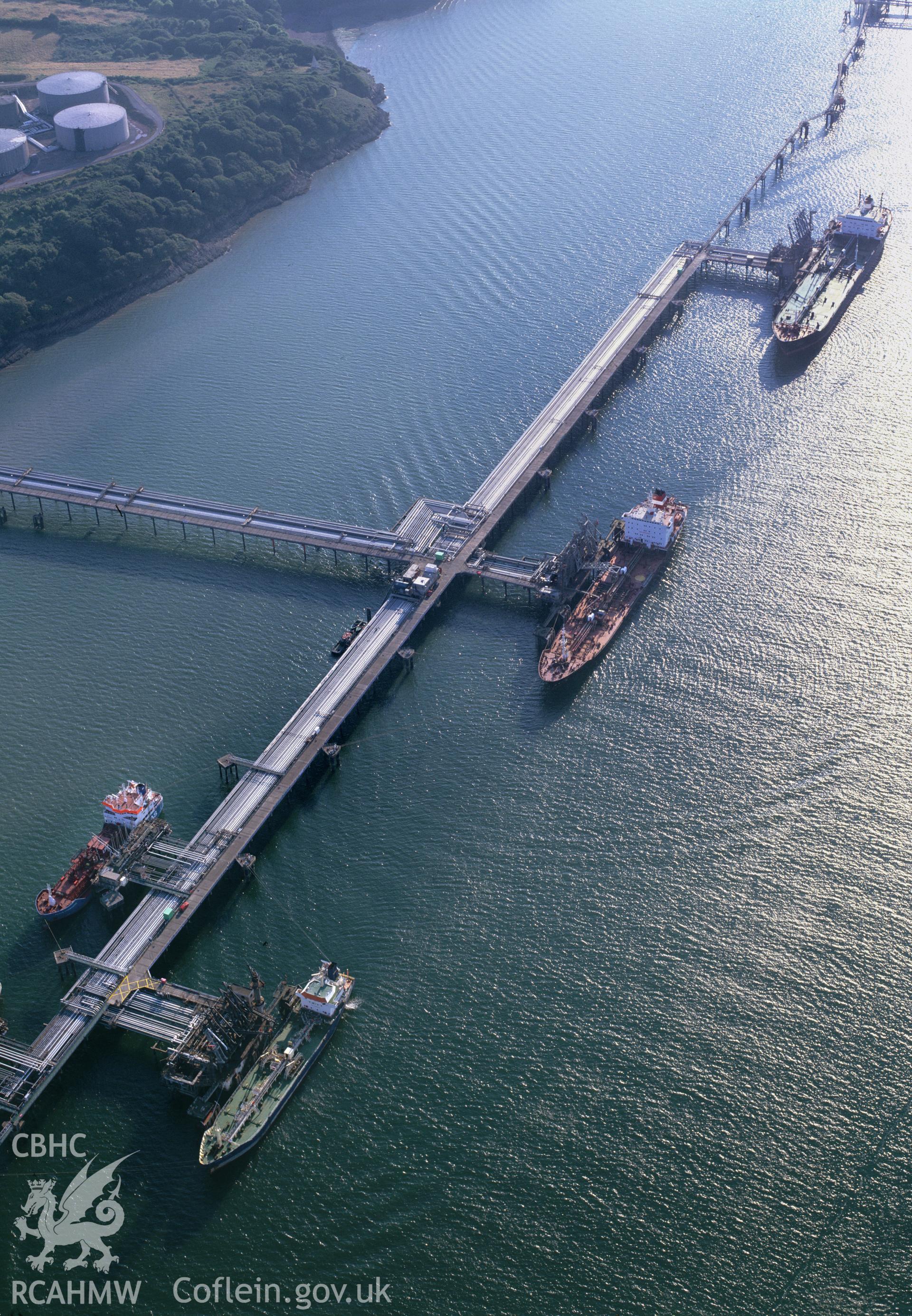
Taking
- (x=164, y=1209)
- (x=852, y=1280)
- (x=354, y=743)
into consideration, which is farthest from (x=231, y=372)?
(x=852, y=1280)

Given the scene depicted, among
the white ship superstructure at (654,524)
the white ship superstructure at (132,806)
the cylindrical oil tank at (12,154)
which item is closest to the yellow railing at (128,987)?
the white ship superstructure at (132,806)

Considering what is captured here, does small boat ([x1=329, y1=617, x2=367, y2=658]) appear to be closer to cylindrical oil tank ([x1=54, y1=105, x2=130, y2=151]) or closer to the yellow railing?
the yellow railing

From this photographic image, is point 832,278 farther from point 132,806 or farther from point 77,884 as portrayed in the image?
point 77,884

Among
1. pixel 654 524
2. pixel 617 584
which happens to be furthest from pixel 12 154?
pixel 617 584

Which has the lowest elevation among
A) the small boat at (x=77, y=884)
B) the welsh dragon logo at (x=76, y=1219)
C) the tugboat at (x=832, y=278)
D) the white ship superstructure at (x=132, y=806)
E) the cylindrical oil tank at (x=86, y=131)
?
the welsh dragon logo at (x=76, y=1219)

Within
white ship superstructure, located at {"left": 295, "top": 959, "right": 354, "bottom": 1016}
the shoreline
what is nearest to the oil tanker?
white ship superstructure, located at {"left": 295, "top": 959, "right": 354, "bottom": 1016}

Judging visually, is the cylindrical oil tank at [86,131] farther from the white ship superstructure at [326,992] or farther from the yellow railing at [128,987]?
the white ship superstructure at [326,992]
